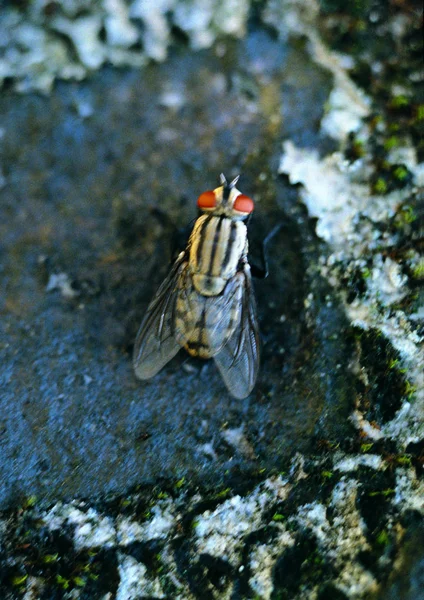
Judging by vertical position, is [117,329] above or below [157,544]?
above

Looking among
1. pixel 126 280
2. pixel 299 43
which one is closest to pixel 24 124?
pixel 126 280

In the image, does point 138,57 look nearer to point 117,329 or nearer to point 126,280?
point 126,280

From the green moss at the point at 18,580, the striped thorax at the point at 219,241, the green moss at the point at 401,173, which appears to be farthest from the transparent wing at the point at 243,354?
the green moss at the point at 18,580

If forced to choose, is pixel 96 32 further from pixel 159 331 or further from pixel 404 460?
pixel 404 460

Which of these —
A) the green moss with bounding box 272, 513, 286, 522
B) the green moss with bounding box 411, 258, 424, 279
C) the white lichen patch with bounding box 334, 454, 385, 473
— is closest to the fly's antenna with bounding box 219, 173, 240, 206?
the green moss with bounding box 411, 258, 424, 279

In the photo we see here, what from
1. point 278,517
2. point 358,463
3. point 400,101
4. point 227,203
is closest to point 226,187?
point 227,203

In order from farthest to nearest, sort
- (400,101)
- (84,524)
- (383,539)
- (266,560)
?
(400,101)
(84,524)
(266,560)
(383,539)

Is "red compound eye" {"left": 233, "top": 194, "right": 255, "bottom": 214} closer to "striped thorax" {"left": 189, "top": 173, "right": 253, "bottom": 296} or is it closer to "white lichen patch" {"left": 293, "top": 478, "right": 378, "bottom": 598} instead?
"striped thorax" {"left": 189, "top": 173, "right": 253, "bottom": 296}

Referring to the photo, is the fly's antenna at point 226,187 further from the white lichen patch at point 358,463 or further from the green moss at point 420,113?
the white lichen patch at point 358,463
